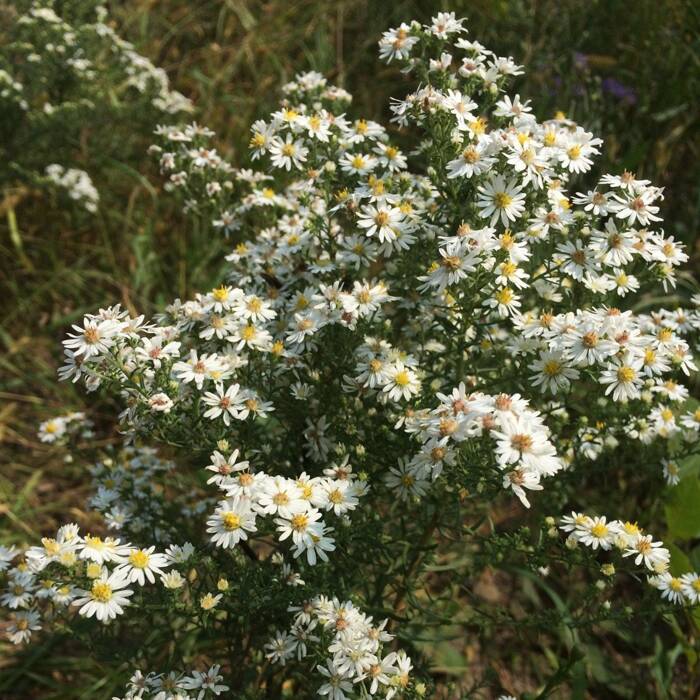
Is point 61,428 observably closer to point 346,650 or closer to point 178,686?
point 178,686

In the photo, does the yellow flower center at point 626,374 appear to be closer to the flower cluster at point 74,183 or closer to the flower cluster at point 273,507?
the flower cluster at point 273,507

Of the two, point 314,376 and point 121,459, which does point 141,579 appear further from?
point 121,459

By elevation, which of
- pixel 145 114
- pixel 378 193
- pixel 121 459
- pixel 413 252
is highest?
pixel 378 193

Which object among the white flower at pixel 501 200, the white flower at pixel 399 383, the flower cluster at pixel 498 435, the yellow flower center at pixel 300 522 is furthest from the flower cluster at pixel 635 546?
the white flower at pixel 501 200

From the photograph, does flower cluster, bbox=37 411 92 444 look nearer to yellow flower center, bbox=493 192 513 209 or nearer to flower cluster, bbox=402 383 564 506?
flower cluster, bbox=402 383 564 506

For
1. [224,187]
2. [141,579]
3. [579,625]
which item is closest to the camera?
[141,579]

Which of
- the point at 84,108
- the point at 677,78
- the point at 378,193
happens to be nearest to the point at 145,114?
the point at 84,108

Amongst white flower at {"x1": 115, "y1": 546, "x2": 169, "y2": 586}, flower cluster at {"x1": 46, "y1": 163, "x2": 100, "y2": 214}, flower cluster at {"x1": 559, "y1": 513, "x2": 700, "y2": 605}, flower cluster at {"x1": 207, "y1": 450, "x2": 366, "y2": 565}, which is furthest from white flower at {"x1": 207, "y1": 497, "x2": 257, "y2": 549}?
flower cluster at {"x1": 46, "y1": 163, "x2": 100, "y2": 214}

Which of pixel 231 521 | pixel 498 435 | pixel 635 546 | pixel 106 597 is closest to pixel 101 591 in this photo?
pixel 106 597
